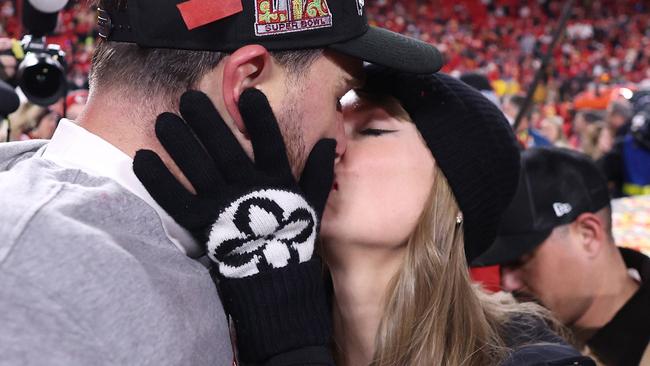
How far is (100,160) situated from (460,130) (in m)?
0.77

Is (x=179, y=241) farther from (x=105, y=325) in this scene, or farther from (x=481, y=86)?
(x=481, y=86)

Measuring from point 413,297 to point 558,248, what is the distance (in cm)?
81

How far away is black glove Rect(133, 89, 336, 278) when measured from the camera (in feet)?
3.39

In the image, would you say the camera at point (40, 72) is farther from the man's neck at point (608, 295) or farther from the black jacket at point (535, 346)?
the man's neck at point (608, 295)

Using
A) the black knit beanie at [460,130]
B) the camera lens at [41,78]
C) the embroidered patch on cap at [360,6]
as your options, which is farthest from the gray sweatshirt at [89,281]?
the camera lens at [41,78]

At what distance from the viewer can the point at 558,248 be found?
2.21m

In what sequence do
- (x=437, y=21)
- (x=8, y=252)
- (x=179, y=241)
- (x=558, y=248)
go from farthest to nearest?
(x=437, y=21), (x=558, y=248), (x=179, y=241), (x=8, y=252)

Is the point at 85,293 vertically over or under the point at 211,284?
over

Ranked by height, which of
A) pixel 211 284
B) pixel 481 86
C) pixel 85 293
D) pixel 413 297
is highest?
pixel 85 293

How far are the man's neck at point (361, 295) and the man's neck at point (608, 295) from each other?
2.64 ft

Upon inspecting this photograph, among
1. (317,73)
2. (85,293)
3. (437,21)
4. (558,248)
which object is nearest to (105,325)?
(85,293)

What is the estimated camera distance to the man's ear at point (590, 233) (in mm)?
2174

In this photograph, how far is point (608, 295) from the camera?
211cm

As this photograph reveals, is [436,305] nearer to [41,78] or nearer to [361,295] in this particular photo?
[361,295]
